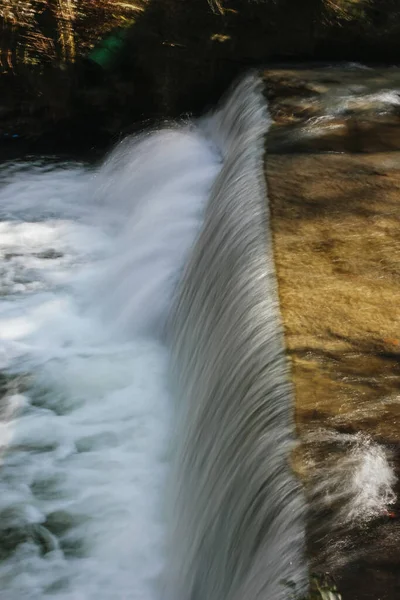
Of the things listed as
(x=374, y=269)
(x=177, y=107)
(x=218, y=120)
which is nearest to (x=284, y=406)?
(x=374, y=269)

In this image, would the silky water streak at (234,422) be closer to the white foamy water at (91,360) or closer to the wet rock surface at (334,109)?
the white foamy water at (91,360)

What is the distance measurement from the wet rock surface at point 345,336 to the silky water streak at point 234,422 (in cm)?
6

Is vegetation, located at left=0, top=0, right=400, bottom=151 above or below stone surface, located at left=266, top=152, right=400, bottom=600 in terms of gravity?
above

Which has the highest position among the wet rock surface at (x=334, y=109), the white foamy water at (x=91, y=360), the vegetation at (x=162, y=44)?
the vegetation at (x=162, y=44)

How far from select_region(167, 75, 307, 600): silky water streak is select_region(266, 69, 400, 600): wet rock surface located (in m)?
0.06

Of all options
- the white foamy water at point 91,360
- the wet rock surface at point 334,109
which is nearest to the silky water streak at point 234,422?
the white foamy water at point 91,360

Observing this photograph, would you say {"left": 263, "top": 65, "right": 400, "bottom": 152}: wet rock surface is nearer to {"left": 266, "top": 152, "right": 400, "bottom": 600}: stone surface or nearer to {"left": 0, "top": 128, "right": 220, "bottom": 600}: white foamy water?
{"left": 266, "top": 152, "right": 400, "bottom": 600}: stone surface

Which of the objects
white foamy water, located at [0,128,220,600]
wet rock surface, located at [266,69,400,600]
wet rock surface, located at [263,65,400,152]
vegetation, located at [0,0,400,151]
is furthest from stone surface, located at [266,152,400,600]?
vegetation, located at [0,0,400,151]

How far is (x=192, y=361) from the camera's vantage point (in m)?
3.93

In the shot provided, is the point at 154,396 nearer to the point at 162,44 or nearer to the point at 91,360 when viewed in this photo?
the point at 91,360

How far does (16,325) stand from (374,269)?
97.4 inches

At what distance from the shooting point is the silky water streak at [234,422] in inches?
91.7

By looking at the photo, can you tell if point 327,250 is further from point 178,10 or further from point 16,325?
point 178,10

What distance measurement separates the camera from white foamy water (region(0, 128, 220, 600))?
3.45 meters
